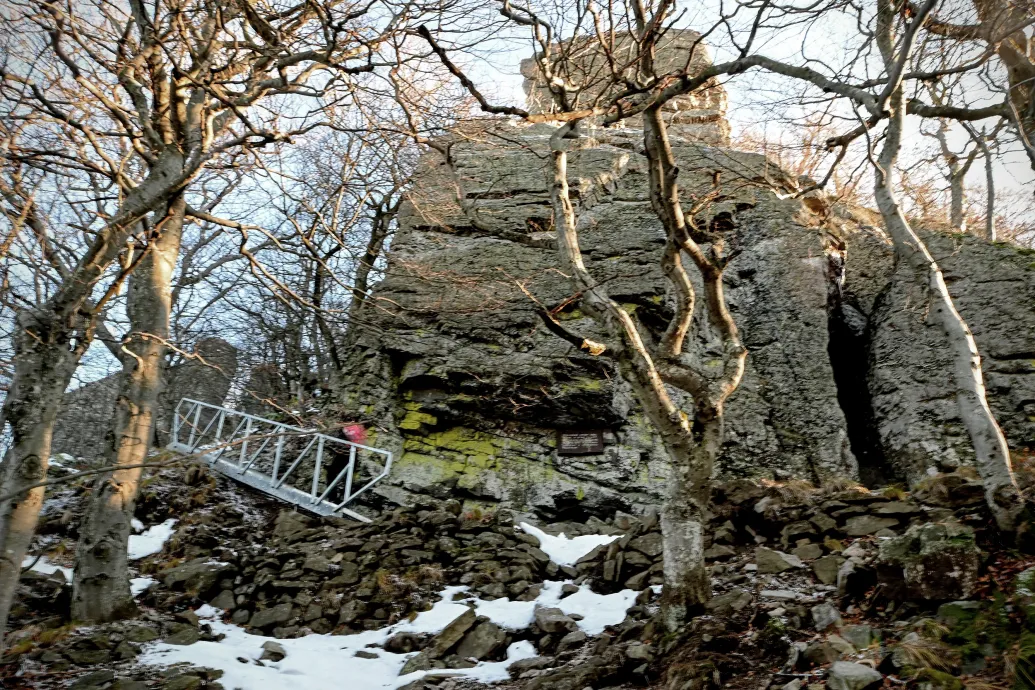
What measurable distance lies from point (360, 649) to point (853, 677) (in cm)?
437

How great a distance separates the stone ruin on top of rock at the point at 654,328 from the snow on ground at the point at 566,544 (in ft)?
5.32

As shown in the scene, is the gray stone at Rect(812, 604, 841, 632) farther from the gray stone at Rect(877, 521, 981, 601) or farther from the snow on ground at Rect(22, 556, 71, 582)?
the snow on ground at Rect(22, 556, 71, 582)

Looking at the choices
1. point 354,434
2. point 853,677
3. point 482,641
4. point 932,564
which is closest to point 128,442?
point 482,641

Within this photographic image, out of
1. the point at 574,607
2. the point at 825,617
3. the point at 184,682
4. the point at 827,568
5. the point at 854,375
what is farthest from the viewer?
the point at 854,375

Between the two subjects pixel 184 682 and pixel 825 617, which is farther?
pixel 184 682

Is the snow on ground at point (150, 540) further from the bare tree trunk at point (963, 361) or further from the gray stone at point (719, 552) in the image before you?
the bare tree trunk at point (963, 361)

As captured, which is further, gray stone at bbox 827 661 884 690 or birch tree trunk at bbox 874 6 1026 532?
birch tree trunk at bbox 874 6 1026 532

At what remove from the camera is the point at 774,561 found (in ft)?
18.0

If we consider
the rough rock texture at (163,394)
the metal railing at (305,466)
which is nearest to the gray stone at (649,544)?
the metal railing at (305,466)

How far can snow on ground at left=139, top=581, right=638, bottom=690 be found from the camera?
5.07 metres

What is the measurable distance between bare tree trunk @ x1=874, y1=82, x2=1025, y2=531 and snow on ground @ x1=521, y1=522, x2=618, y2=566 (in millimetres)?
3861

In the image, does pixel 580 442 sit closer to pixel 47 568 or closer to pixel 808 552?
pixel 808 552

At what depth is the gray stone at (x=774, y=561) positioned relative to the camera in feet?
17.7

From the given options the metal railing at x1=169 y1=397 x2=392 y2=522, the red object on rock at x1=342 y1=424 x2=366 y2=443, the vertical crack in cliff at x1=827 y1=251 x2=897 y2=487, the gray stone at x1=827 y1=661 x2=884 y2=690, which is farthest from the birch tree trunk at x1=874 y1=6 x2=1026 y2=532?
the red object on rock at x1=342 y1=424 x2=366 y2=443
